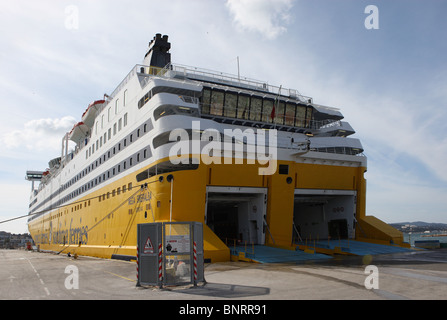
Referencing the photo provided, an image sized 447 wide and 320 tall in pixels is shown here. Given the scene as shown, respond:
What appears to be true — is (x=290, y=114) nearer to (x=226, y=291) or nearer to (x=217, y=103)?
(x=217, y=103)

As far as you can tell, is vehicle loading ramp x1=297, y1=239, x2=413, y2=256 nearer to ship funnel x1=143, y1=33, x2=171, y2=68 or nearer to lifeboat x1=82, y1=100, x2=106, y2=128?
ship funnel x1=143, y1=33, x2=171, y2=68

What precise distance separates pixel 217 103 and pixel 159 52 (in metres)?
12.1

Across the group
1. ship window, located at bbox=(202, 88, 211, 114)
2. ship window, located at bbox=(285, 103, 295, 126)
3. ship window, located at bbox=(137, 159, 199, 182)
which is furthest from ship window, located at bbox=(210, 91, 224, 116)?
ship window, located at bbox=(137, 159, 199, 182)

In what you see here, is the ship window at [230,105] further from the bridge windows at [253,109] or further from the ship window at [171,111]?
the ship window at [171,111]

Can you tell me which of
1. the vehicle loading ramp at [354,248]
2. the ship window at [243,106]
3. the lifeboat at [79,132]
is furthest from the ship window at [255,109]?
the lifeboat at [79,132]

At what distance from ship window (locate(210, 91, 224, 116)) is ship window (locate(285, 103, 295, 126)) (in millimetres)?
5902

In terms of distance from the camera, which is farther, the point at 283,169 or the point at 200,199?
the point at 283,169

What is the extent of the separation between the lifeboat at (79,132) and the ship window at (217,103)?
24473mm

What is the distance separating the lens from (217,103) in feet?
88.8

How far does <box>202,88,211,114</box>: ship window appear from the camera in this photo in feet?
87.6

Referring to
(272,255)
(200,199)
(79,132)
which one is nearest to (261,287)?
(272,255)

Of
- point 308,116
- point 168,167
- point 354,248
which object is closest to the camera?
point 168,167

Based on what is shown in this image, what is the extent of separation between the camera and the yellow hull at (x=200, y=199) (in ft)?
68.3
